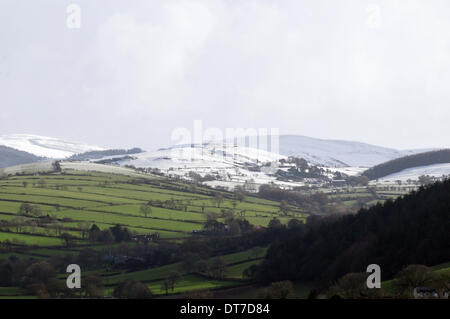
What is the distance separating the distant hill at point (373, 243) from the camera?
76.1m

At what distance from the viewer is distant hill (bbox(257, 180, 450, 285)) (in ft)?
250

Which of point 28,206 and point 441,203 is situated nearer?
point 441,203

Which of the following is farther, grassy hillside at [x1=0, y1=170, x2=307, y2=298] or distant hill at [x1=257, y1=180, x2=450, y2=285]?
grassy hillside at [x1=0, y1=170, x2=307, y2=298]

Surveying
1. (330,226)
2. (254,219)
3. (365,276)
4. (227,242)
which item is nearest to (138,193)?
(254,219)

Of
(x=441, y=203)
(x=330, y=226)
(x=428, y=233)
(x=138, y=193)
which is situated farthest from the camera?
(x=138, y=193)

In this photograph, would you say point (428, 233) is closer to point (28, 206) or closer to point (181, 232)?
point (181, 232)

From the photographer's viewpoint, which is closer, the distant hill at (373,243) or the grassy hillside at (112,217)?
the distant hill at (373,243)

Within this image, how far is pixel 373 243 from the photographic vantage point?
3297 inches
